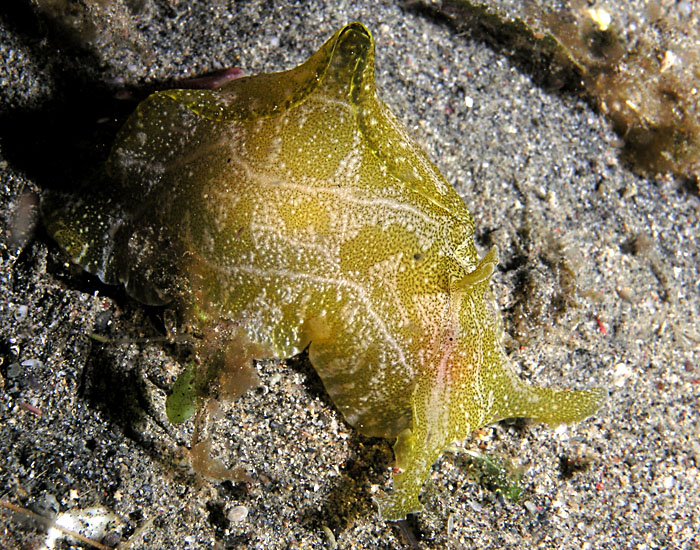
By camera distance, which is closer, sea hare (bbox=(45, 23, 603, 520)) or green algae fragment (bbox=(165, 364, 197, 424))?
sea hare (bbox=(45, 23, 603, 520))

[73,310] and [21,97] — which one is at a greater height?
[21,97]

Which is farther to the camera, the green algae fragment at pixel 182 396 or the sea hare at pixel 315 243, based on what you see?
the green algae fragment at pixel 182 396

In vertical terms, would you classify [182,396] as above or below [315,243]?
below

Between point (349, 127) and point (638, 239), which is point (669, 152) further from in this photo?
point (349, 127)

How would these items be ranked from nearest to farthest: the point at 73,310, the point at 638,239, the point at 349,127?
the point at 349,127, the point at 73,310, the point at 638,239

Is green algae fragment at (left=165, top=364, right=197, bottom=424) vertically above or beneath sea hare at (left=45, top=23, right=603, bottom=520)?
beneath

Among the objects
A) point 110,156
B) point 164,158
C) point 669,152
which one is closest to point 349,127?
point 164,158

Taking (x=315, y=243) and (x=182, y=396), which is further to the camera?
(x=182, y=396)

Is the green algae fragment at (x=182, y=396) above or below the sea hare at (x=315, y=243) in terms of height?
below
